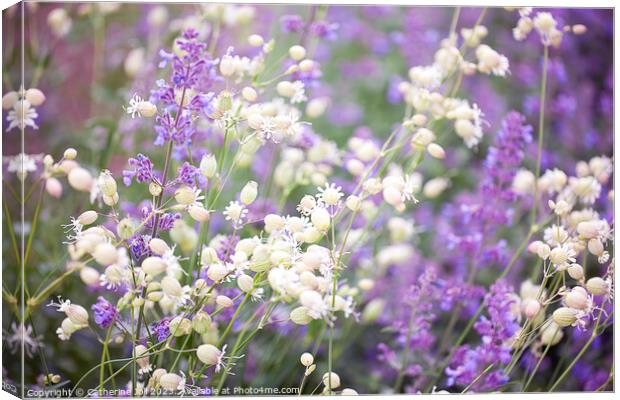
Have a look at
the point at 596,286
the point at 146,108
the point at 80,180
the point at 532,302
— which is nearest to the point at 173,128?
the point at 146,108

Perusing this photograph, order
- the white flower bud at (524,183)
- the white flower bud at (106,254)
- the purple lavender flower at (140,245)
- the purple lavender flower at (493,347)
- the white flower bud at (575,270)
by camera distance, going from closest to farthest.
Answer: the white flower bud at (106,254) → the purple lavender flower at (140,245) → the white flower bud at (575,270) → the purple lavender flower at (493,347) → the white flower bud at (524,183)

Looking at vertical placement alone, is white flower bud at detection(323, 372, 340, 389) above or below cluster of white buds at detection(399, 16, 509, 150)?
below

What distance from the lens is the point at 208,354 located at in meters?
1.24

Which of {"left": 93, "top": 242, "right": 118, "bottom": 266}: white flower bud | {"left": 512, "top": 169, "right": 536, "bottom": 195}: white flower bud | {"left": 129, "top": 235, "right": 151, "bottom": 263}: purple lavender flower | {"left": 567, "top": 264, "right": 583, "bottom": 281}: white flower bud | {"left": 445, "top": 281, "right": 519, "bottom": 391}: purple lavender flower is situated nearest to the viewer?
{"left": 93, "top": 242, "right": 118, "bottom": 266}: white flower bud

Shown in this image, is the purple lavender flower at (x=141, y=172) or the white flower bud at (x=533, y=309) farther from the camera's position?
the white flower bud at (x=533, y=309)

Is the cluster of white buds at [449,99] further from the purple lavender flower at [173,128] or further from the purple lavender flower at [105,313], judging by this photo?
the purple lavender flower at [105,313]

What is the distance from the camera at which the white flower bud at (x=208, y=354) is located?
1.24 meters

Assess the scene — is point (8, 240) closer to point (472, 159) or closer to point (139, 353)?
point (139, 353)

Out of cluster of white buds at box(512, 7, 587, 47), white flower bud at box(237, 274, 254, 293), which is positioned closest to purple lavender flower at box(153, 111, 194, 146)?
white flower bud at box(237, 274, 254, 293)

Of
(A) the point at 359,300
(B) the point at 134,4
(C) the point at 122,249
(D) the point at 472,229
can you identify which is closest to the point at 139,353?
(C) the point at 122,249

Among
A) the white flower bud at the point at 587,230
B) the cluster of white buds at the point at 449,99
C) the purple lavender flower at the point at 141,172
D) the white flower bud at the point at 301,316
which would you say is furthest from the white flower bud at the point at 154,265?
the white flower bud at the point at 587,230

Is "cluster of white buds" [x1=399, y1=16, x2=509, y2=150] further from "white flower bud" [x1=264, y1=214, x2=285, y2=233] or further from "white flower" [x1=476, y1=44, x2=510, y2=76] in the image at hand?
"white flower bud" [x1=264, y1=214, x2=285, y2=233]

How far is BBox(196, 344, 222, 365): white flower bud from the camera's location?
1.24 m

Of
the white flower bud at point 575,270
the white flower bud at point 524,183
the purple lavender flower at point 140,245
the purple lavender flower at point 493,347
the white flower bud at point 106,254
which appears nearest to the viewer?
the white flower bud at point 106,254
